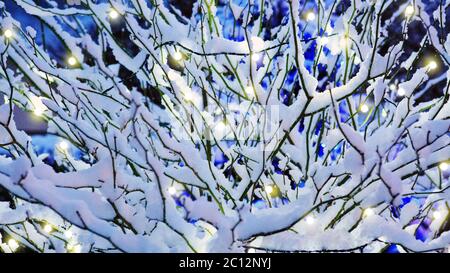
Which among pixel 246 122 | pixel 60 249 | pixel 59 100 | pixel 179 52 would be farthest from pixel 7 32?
pixel 246 122

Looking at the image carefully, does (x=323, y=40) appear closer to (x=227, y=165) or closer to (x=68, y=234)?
(x=227, y=165)

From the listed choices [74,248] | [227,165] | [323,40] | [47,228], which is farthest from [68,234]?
[323,40]

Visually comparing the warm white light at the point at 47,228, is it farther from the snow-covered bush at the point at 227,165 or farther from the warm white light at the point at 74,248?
the warm white light at the point at 74,248

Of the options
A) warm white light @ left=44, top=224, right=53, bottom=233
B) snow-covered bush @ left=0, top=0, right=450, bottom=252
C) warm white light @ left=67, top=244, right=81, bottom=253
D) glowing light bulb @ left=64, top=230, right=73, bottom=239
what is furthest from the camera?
warm white light @ left=44, top=224, right=53, bottom=233

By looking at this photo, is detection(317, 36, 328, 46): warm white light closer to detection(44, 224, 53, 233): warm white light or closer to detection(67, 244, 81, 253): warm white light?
detection(67, 244, 81, 253): warm white light

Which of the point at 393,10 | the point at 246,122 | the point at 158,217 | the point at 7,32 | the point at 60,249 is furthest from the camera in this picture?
the point at 393,10

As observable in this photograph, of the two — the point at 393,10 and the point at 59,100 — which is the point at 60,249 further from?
the point at 393,10

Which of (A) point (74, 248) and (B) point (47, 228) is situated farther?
(B) point (47, 228)

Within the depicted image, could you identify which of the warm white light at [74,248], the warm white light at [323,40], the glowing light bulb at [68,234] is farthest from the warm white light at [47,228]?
the warm white light at [323,40]

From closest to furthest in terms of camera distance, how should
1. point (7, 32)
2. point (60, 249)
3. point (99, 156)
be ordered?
point (7, 32) → point (99, 156) → point (60, 249)

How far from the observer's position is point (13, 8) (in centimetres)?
568

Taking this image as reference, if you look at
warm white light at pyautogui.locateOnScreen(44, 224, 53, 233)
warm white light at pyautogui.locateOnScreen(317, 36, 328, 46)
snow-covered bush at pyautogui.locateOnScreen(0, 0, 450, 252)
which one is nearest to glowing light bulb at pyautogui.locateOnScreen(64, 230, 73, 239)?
snow-covered bush at pyautogui.locateOnScreen(0, 0, 450, 252)
